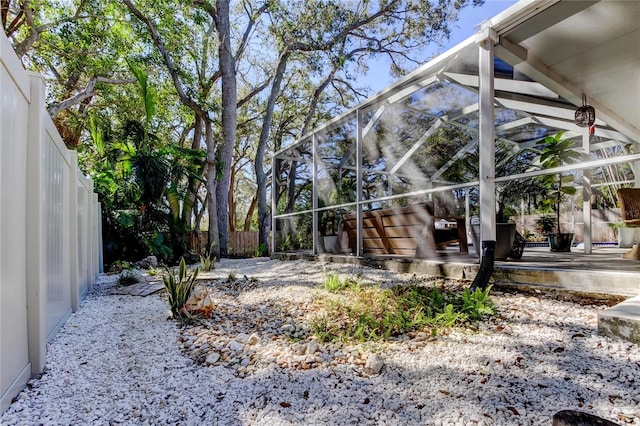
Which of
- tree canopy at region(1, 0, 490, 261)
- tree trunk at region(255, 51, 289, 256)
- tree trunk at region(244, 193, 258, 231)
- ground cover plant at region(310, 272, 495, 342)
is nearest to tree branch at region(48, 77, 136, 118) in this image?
tree canopy at region(1, 0, 490, 261)

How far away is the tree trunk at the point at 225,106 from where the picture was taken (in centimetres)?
878

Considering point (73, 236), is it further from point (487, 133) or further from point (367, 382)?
point (487, 133)

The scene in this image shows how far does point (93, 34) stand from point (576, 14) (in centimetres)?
860

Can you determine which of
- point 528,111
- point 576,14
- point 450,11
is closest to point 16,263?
point 576,14

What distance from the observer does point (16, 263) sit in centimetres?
153

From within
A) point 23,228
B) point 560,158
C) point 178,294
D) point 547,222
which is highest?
point 560,158

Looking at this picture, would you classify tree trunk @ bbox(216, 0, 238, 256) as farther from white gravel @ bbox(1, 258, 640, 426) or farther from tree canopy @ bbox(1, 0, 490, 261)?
white gravel @ bbox(1, 258, 640, 426)

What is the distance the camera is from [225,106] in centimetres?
909

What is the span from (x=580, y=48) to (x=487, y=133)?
5.46ft

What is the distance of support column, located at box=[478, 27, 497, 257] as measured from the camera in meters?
3.13

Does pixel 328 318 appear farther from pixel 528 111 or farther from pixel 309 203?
pixel 309 203

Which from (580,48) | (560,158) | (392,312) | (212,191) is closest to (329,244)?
(212,191)

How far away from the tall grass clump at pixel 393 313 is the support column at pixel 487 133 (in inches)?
32.0

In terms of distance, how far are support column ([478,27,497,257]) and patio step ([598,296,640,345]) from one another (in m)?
1.22
